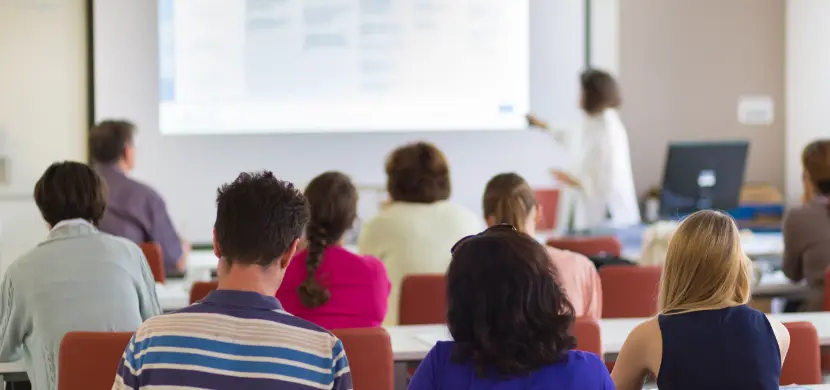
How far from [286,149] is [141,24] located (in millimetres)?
1154

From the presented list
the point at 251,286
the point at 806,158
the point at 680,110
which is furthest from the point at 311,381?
the point at 680,110

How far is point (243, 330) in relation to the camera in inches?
72.9

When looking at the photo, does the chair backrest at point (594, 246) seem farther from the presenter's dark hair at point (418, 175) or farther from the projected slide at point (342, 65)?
the projected slide at point (342, 65)

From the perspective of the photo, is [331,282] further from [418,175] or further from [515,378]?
[515,378]

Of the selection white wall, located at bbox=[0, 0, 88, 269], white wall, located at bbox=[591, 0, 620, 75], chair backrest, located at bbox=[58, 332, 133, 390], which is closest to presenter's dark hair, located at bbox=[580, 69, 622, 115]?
white wall, located at bbox=[591, 0, 620, 75]

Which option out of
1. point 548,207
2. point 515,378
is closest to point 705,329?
point 515,378

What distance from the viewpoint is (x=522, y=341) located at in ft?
5.47

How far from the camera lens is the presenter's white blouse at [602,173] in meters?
6.35

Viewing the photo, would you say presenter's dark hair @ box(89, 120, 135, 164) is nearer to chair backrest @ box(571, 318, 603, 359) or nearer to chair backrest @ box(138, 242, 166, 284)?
chair backrest @ box(138, 242, 166, 284)

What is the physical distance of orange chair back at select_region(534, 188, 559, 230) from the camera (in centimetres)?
→ 661

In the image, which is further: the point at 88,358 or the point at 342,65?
the point at 342,65

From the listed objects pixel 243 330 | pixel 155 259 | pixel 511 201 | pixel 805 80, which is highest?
pixel 805 80

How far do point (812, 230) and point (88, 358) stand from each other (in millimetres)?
3189

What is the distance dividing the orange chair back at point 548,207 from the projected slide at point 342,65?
53 centimetres
